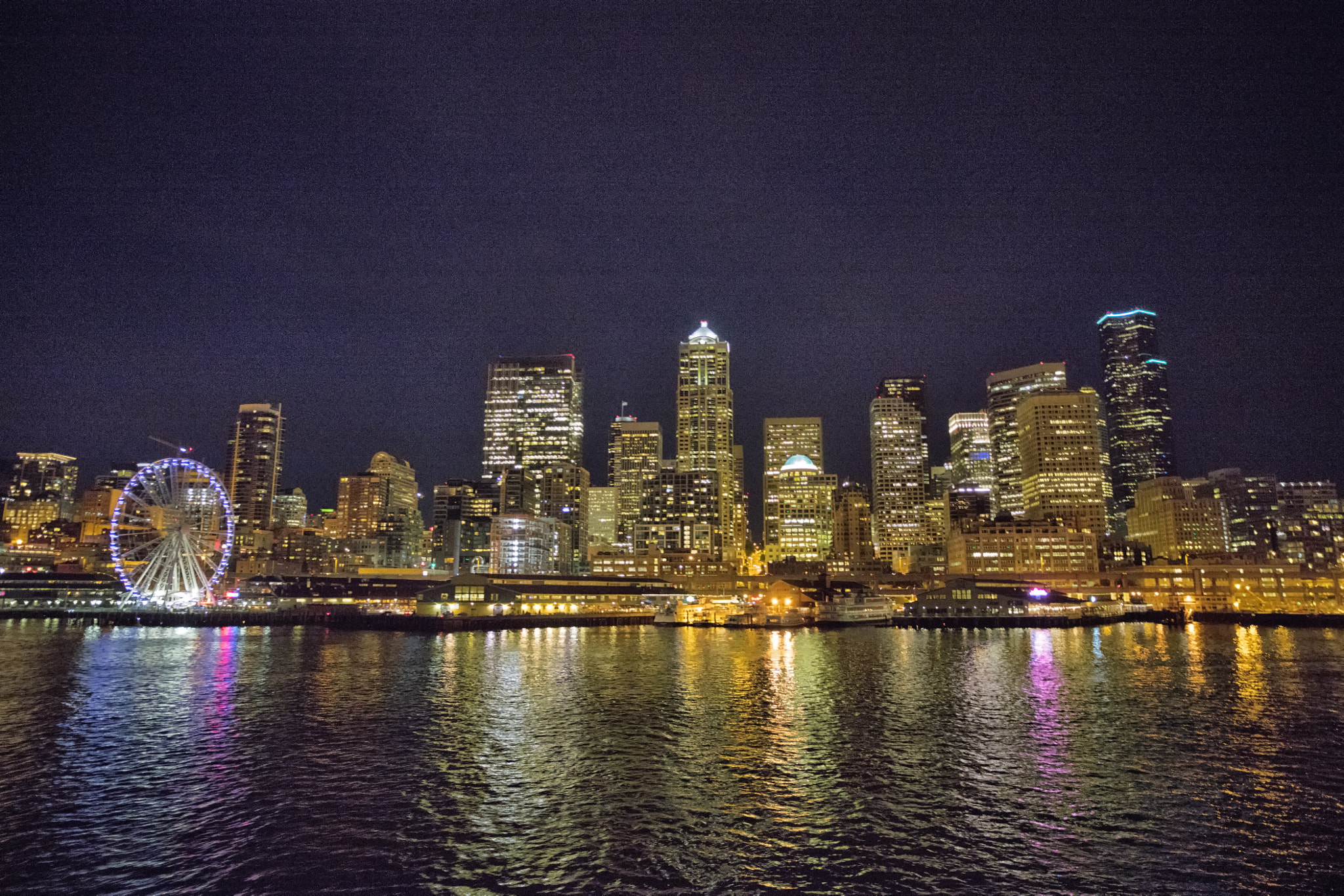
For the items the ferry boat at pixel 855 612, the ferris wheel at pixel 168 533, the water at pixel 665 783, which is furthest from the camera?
the ferry boat at pixel 855 612

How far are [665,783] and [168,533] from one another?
13338 cm

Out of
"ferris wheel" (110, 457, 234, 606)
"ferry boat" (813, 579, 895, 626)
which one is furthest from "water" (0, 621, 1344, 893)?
"ferry boat" (813, 579, 895, 626)

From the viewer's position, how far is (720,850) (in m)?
25.3

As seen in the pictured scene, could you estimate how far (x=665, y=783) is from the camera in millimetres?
33188

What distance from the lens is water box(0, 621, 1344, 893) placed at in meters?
23.8

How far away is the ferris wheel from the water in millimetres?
65943

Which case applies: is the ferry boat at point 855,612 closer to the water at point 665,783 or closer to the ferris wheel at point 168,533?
the water at point 665,783

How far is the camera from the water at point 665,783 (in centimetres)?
2380

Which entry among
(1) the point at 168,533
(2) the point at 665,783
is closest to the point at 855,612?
(2) the point at 665,783

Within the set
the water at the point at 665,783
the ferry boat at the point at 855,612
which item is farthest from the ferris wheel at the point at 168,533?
the ferry boat at the point at 855,612

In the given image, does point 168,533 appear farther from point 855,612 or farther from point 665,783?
point 665,783

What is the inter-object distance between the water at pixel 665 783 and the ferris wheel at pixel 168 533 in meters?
65.9

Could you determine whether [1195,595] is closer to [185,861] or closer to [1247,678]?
[1247,678]

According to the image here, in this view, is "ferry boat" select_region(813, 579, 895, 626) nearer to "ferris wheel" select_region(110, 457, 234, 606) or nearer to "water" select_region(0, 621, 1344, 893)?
"water" select_region(0, 621, 1344, 893)
